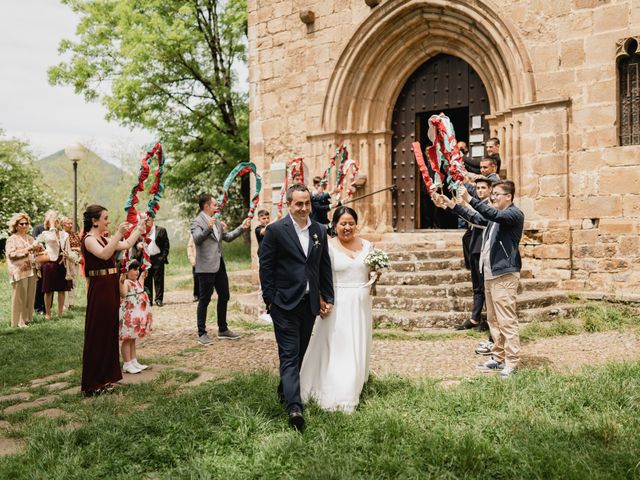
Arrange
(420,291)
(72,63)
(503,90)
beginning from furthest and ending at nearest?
(72,63) < (503,90) < (420,291)

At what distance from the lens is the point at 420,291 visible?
A: 8984mm

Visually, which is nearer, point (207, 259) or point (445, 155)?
point (445, 155)

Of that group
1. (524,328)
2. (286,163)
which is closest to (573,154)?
(524,328)

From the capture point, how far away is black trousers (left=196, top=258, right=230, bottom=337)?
7879 mm

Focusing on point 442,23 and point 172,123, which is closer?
point 442,23

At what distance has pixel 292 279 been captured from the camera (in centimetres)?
469

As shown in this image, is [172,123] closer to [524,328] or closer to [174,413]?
[524,328]

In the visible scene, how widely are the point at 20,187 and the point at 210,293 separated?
2673 cm

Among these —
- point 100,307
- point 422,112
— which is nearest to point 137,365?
point 100,307

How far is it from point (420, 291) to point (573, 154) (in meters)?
3.14

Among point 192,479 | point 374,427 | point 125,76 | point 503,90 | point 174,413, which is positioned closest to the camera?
point 192,479

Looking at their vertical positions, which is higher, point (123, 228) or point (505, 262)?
point (123, 228)

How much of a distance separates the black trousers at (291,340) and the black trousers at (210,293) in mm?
3272

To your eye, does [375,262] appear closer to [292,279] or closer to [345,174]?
[292,279]
